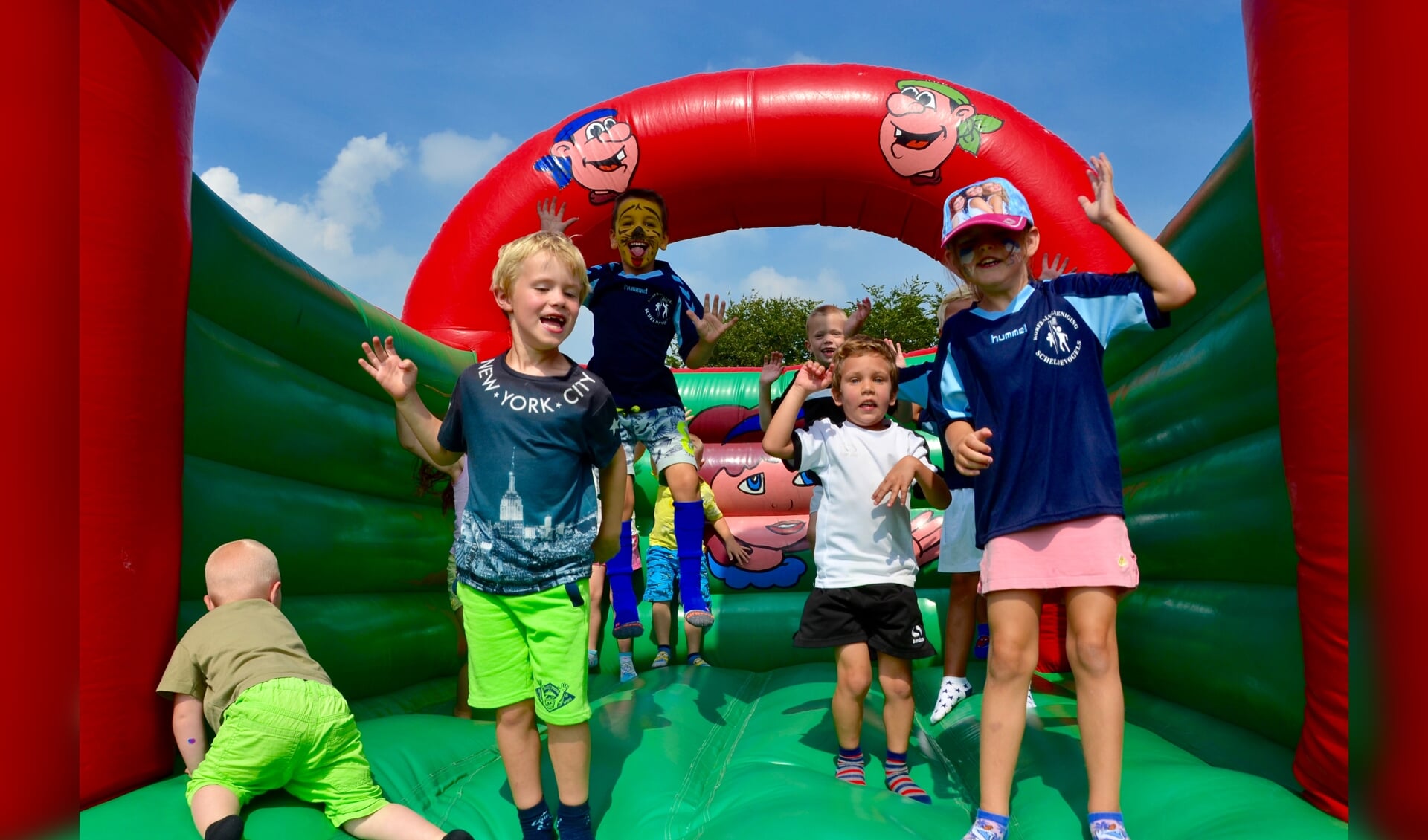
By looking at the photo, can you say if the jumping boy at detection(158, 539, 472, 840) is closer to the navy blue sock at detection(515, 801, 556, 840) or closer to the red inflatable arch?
the navy blue sock at detection(515, 801, 556, 840)

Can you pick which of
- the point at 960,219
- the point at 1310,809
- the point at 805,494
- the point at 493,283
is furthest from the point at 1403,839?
the point at 805,494

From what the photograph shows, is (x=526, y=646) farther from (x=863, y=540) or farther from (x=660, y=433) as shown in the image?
(x=660, y=433)

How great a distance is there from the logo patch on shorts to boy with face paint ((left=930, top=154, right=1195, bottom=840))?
857mm

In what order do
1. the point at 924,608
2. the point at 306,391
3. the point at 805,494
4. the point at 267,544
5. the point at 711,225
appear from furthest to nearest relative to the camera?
the point at 711,225 → the point at 805,494 → the point at 924,608 → the point at 306,391 → the point at 267,544

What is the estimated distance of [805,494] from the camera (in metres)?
4.69

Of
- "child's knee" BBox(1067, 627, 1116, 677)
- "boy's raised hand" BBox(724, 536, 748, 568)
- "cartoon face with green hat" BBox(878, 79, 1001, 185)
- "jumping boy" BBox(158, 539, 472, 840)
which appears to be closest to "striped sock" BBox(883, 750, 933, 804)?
"child's knee" BBox(1067, 627, 1116, 677)

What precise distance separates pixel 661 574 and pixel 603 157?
2.31 meters

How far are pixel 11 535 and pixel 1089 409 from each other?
1763mm

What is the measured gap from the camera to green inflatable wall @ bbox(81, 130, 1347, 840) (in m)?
1.86

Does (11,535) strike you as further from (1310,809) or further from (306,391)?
(306,391)

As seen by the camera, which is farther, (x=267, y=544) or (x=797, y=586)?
(x=797, y=586)

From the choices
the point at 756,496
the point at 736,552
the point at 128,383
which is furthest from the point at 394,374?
the point at 756,496

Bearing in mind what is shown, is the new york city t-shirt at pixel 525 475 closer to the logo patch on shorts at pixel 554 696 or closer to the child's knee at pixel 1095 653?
the logo patch on shorts at pixel 554 696

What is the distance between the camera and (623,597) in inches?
122
